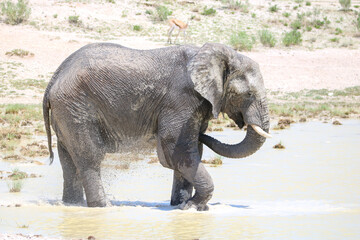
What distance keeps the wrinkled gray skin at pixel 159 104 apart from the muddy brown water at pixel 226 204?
497 mm

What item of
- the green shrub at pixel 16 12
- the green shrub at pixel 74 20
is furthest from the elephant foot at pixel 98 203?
the green shrub at pixel 74 20

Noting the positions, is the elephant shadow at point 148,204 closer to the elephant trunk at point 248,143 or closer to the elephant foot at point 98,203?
the elephant foot at point 98,203

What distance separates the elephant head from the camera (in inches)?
320

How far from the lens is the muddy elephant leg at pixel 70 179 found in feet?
28.6

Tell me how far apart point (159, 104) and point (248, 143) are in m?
1.11

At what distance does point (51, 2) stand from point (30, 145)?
21734 millimetres

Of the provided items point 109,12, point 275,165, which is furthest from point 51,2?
point 275,165

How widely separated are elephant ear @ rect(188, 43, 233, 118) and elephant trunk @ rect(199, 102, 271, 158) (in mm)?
450

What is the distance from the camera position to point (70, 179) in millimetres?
8711

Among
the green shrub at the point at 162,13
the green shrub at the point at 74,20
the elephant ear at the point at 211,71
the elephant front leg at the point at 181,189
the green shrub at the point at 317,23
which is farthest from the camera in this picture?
the green shrub at the point at 317,23

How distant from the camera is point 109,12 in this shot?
33.5m

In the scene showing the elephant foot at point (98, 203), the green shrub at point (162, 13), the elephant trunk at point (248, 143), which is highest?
the elephant trunk at point (248, 143)

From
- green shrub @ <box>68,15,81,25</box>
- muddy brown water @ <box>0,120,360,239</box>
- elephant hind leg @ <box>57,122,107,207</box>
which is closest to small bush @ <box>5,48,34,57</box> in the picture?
green shrub @ <box>68,15,81,25</box>

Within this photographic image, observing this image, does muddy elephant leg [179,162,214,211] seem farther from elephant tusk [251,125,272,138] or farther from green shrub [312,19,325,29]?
green shrub [312,19,325,29]
